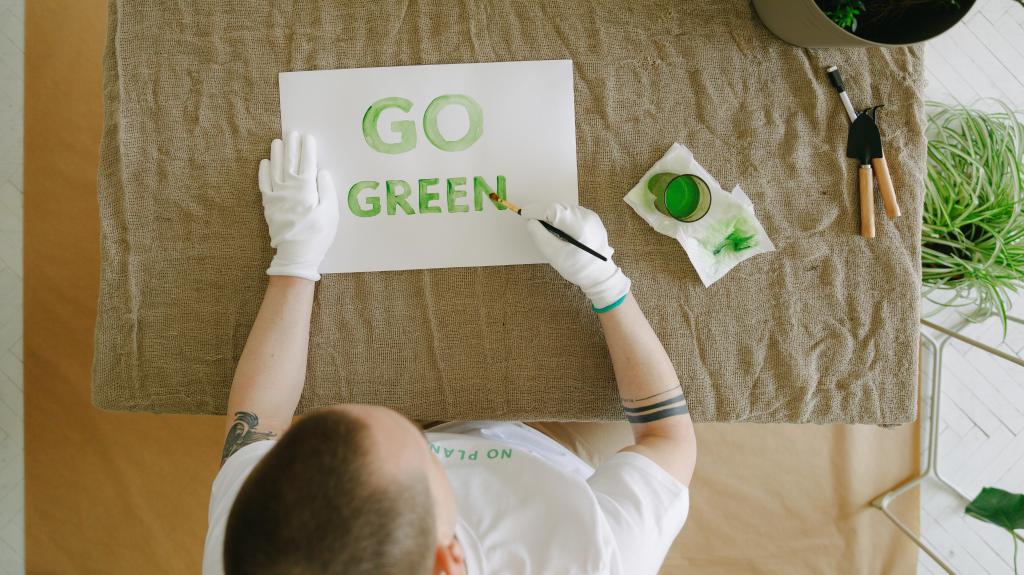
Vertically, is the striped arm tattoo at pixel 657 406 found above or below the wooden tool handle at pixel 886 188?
below

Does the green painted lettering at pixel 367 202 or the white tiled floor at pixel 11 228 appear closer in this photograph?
the green painted lettering at pixel 367 202

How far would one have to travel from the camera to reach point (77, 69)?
1.38 metres

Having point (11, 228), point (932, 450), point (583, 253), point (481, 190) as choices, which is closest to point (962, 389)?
point (932, 450)

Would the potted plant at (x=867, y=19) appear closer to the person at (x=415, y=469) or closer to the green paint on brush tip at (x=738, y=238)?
the green paint on brush tip at (x=738, y=238)

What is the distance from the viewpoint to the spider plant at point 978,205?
1.07 metres

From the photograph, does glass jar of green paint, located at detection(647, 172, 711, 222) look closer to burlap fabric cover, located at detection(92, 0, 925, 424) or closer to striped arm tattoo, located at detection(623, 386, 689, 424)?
burlap fabric cover, located at detection(92, 0, 925, 424)

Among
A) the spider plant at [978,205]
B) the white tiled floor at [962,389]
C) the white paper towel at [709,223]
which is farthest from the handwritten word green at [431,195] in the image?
the white tiled floor at [962,389]

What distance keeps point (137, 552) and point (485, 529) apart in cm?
103

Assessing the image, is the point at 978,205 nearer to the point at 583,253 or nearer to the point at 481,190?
the point at 583,253

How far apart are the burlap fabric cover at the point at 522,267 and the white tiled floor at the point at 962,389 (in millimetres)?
585

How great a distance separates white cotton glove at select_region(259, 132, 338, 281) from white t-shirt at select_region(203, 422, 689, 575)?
10.1 inches

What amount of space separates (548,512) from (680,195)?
1.57ft

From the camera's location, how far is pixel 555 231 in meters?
0.83

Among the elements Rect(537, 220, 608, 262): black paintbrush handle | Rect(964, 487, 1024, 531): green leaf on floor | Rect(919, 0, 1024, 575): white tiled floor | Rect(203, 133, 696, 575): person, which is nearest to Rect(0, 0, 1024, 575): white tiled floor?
Rect(919, 0, 1024, 575): white tiled floor
